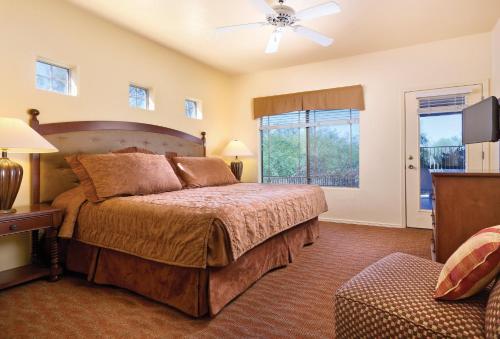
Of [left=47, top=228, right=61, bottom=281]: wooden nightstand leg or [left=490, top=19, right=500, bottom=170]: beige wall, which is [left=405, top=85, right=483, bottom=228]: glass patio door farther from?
[left=47, top=228, right=61, bottom=281]: wooden nightstand leg

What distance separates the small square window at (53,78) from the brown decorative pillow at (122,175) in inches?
33.2

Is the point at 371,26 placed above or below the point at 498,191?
above

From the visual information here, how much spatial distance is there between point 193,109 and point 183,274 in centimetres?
341

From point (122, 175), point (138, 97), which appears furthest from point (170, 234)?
point (138, 97)

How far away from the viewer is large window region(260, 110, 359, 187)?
4.66 m

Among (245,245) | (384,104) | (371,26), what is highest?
(371,26)

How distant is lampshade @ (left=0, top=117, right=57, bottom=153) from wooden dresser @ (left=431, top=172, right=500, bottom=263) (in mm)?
3073

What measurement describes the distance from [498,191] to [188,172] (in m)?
2.89

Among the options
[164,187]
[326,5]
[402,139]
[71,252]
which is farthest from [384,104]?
[71,252]

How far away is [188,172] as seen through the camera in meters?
3.52

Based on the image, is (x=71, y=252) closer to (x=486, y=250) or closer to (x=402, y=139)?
(x=486, y=250)

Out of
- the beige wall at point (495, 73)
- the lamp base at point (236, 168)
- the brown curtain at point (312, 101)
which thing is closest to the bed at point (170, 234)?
the lamp base at point (236, 168)

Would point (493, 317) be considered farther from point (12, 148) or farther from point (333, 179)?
point (333, 179)

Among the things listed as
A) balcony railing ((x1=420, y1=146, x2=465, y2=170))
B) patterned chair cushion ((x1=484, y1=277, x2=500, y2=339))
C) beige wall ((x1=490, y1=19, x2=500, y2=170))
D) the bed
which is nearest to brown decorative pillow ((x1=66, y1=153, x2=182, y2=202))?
the bed
